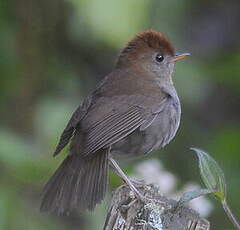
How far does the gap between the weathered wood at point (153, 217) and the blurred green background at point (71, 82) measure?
1433 millimetres

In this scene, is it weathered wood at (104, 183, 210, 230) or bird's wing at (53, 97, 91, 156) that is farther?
→ bird's wing at (53, 97, 91, 156)

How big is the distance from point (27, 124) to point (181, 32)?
74.0 inches

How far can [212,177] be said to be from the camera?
11.8 feet

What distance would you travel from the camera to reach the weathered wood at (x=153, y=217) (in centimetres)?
365

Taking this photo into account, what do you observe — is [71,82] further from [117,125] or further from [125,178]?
[125,178]

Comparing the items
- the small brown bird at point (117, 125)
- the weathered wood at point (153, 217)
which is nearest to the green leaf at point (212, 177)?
the weathered wood at point (153, 217)

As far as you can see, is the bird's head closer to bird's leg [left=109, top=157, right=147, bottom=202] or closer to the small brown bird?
the small brown bird

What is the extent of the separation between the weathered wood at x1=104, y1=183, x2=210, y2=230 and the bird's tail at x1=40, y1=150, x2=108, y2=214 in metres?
0.59

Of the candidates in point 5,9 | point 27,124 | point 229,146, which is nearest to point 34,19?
point 5,9

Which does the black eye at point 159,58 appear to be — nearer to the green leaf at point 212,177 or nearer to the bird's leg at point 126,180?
the bird's leg at point 126,180

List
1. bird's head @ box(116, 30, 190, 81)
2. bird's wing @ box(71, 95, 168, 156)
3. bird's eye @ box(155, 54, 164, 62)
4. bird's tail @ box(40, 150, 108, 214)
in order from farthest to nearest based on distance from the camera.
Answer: bird's eye @ box(155, 54, 164, 62) < bird's head @ box(116, 30, 190, 81) < bird's wing @ box(71, 95, 168, 156) < bird's tail @ box(40, 150, 108, 214)

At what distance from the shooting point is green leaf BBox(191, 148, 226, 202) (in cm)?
355

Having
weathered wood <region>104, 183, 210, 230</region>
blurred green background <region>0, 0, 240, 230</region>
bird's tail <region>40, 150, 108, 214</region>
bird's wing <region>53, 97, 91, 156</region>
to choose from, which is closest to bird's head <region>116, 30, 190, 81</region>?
blurred green background <region>0, 0, 240, 230</region>

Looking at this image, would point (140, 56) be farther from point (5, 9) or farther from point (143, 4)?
point (5, 9)
